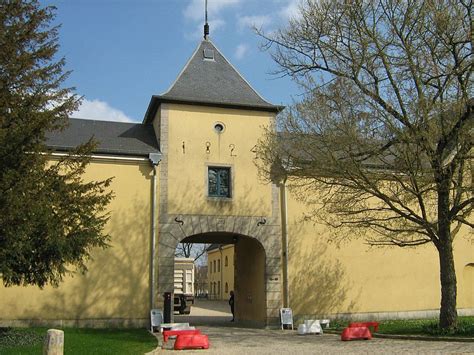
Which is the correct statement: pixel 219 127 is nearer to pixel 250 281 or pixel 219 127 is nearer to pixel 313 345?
→ pixel 250 281

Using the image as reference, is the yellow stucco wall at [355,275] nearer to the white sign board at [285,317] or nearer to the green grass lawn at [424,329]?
the white sign board at [285,317]

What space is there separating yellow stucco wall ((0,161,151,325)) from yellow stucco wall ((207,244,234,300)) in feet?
93.2

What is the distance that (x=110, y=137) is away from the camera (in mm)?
20281

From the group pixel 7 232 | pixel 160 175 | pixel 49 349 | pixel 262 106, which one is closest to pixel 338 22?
pixel 262 106

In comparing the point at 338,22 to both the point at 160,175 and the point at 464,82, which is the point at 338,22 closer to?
the point at 464,82

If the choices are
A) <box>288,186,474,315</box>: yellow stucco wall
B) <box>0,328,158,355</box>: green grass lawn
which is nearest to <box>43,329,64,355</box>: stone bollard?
<box>0,328,158,355</box>: green grass lawn

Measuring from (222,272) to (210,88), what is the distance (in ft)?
104

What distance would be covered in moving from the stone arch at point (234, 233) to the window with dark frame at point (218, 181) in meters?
0.89

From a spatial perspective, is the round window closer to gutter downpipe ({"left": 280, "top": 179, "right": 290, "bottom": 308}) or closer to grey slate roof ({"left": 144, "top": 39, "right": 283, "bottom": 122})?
grey slate roof ({"left": 144, "top": 39, "right": 283, "bottom": 122})

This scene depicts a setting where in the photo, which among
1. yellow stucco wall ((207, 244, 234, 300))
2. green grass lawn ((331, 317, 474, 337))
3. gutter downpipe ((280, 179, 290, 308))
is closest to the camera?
green grass lawn ((331, 317, 474, 337))

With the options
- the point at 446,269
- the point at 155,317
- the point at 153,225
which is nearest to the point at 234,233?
the point at 153,225

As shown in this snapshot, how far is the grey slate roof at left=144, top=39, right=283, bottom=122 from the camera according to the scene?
20094mm

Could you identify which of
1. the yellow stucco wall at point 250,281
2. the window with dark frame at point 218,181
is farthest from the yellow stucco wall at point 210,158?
the yellow stucco wall at point 250,281

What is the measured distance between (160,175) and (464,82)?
10.1 meters
